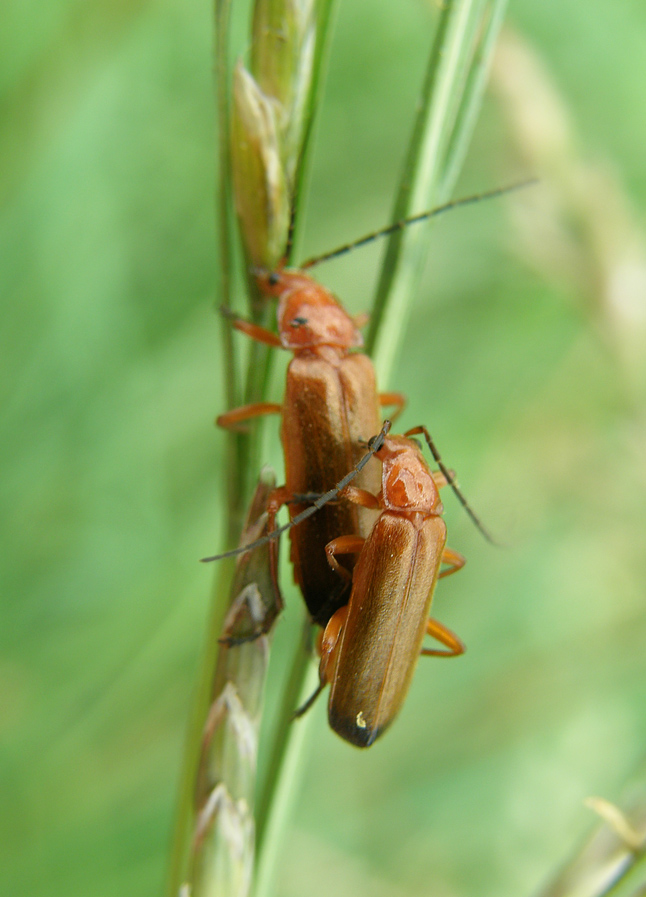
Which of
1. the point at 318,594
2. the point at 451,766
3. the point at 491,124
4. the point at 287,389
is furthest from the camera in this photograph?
the point at 491,124

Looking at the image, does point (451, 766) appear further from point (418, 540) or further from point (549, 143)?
point (549, 143)

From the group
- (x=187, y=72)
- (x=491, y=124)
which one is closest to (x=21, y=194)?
(x=187, y=72)

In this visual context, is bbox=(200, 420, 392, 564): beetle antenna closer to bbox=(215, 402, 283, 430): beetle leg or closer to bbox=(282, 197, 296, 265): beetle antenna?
bbox=(215, 402, 283, 430): beetle leg

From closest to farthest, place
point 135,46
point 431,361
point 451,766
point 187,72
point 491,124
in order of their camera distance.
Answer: point 135,46, point 187,72, point 451,766, point 431,361, point 491,124

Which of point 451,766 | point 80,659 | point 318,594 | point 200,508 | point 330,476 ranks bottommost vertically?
point 451,766

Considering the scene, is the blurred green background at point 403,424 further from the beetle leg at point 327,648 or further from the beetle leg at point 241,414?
the beetle leg at point 241,414

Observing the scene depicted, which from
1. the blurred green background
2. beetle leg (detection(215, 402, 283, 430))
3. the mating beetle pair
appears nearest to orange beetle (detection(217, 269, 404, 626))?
the mating beetle pair
